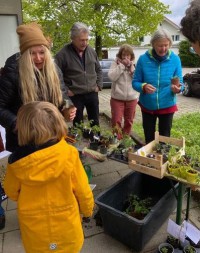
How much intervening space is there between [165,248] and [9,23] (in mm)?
4564

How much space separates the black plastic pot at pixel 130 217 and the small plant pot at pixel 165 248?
0.15 meters

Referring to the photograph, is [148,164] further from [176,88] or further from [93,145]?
[176,88]

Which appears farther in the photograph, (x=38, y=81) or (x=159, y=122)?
(x=159, y=122)

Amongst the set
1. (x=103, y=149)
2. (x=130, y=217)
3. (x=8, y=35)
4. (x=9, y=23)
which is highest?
(x=9, y=23)

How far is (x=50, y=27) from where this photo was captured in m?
13.5

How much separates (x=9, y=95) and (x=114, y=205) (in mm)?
1422

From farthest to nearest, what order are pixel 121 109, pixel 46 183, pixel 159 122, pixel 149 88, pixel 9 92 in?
pixel 121 109 → pixel 159 122 → pixel 149 88 → pixel 9 92 → pixel 46 183

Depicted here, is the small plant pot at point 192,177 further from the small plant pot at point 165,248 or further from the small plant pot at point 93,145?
the small plant pot at point 93,145

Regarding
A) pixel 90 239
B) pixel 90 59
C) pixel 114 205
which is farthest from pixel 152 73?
pixel 90 239

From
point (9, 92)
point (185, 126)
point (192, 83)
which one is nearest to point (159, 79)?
point (9, 92)

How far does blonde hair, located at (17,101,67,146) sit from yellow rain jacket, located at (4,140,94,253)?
0.07 m

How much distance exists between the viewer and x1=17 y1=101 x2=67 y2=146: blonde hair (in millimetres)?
Result: 1577

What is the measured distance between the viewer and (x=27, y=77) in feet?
7.24

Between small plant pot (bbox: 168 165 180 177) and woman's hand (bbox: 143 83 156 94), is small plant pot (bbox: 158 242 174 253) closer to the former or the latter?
small plant pot (bbox: 168 165 180 177)
